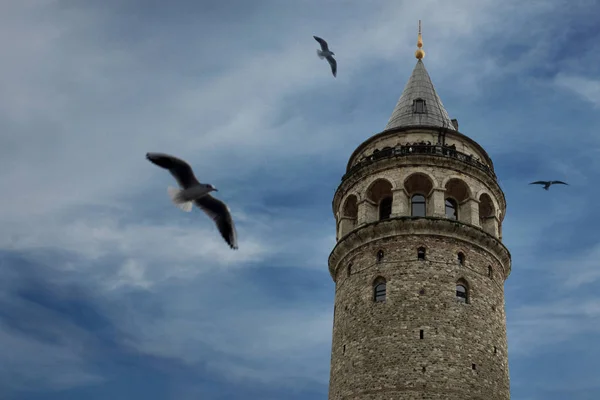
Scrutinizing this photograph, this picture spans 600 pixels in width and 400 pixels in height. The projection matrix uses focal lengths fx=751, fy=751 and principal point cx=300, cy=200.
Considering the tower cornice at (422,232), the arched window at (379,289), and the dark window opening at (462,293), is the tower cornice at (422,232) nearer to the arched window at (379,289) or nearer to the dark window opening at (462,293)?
the arched window at (379,289)

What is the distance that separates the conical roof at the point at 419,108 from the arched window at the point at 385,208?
479 centimetres

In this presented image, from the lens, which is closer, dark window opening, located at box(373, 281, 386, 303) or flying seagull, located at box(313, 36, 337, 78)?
flying seagull, located at box(313, 36, 337, 78)

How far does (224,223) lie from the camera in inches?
719

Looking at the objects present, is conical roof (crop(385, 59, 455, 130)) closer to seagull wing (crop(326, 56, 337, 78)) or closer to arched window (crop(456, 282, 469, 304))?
arched window (crop(456, 282, 469, 304))

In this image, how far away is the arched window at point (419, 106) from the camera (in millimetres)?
45875

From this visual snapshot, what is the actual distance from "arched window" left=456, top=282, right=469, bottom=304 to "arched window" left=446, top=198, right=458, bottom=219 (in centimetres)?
447

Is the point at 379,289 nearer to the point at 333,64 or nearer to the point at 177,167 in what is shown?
the point at 333,64

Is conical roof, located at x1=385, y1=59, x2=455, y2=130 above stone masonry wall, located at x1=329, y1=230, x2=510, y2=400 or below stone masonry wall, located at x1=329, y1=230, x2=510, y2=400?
above

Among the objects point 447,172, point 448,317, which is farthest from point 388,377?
point 447,172

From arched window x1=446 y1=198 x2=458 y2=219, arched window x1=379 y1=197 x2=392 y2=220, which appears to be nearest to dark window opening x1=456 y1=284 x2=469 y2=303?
arched window x1=446 y1=198 x2=458 y2=219

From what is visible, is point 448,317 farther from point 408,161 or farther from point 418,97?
point 418,97

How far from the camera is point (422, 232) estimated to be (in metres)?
39.1

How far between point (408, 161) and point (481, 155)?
18.4ft

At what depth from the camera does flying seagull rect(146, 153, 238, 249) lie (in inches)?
689
